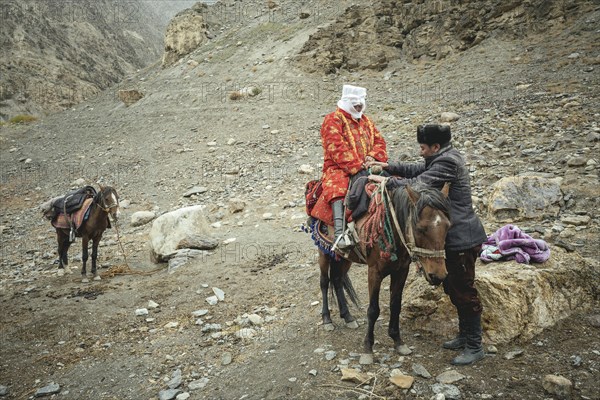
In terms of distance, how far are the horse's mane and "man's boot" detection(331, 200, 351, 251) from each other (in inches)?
29.1

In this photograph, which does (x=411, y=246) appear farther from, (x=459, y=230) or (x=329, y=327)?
(x=329, y=327)

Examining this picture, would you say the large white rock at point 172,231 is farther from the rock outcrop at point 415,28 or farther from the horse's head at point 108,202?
the rock outcrop at point 415,28

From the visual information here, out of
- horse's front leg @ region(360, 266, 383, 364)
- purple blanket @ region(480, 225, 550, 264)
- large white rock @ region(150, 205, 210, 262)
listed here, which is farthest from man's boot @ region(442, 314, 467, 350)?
large white rock @ region(150, 205, 210, 262)

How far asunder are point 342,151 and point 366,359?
214 centimetres

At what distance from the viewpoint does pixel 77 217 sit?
25.5 ft

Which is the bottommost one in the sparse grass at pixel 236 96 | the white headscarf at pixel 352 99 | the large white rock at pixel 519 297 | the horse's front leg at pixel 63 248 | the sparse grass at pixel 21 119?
the horse's front leg at pixel 63 248

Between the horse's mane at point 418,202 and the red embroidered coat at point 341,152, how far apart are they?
35.5 inches

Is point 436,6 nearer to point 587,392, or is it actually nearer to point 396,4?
point 396,4

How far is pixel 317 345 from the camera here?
4.21 meters

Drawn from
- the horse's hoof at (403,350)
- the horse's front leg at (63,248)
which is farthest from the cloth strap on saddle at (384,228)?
the horse's front leg at (63,248)

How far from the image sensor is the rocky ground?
12.5 feet

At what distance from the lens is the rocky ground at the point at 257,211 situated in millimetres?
3814

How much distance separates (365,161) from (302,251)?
3.29 m

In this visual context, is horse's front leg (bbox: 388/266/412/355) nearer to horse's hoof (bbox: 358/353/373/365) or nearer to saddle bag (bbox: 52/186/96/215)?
horse's hoof (bbox: 358/353/373/365)
